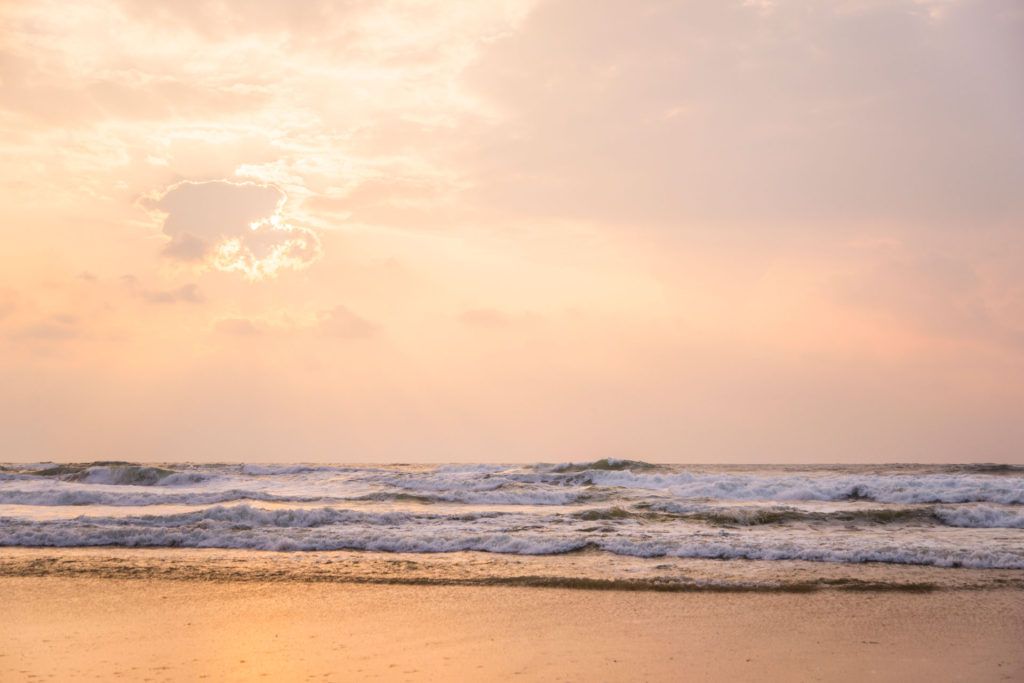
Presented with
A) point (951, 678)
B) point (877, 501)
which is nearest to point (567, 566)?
point (951, 678)

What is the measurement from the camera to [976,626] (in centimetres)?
968

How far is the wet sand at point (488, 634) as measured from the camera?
783 cm

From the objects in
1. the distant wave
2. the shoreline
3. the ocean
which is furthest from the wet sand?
the distant wave

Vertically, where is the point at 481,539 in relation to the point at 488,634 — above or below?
above

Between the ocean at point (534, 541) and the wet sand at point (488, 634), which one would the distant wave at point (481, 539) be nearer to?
the ocean at point (534, 541)

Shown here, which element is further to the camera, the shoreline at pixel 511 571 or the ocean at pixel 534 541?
the ocean at pixel 534 541

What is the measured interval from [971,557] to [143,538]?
52.0 ft

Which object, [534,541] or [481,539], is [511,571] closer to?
[534,541]

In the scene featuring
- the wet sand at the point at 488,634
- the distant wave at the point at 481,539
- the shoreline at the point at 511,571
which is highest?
the distant wave at the point at 481,539

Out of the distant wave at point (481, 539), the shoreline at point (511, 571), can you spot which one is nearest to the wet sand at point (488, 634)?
the shoreline at point (511, 571)

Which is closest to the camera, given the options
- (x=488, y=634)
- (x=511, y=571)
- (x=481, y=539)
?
(x=488, y=634)

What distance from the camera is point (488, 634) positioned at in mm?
9312

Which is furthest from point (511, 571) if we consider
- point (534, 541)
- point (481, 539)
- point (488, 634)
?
point (488, 634)

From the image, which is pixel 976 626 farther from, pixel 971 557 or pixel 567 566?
pixel 567 566
